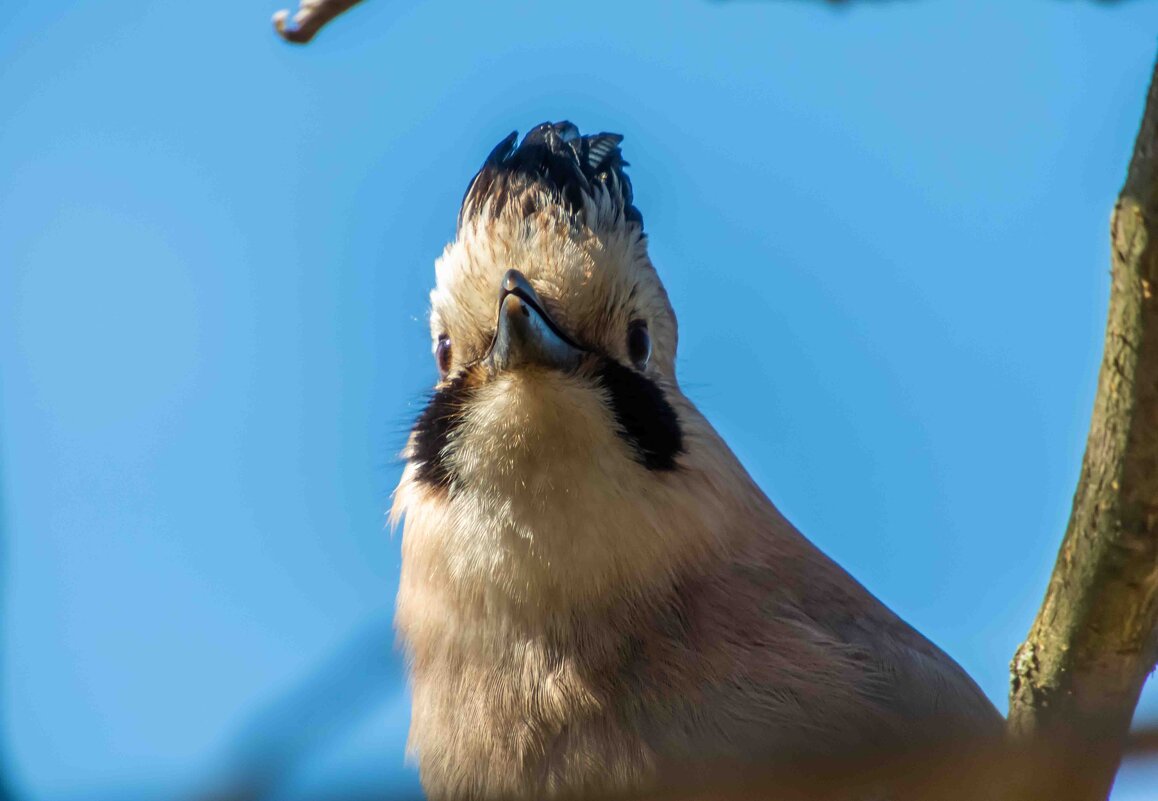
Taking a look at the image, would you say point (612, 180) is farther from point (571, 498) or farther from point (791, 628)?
point (791, 628)

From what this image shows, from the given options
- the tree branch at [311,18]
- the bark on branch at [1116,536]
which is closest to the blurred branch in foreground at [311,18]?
the tree branch at [311,18]

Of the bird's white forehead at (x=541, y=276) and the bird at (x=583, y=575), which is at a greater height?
the bird's white forehead at (x=541, y=276)

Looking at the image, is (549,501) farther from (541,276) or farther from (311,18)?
(311,18)

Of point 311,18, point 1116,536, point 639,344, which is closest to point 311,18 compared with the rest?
point 311,18

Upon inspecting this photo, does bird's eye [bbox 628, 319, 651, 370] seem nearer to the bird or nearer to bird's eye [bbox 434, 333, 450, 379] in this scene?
the bird

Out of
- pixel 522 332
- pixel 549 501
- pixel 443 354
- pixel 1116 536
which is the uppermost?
pixel 443 354

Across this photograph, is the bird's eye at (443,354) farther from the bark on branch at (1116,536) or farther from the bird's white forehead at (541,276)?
the bark on branch at (1116,536)
